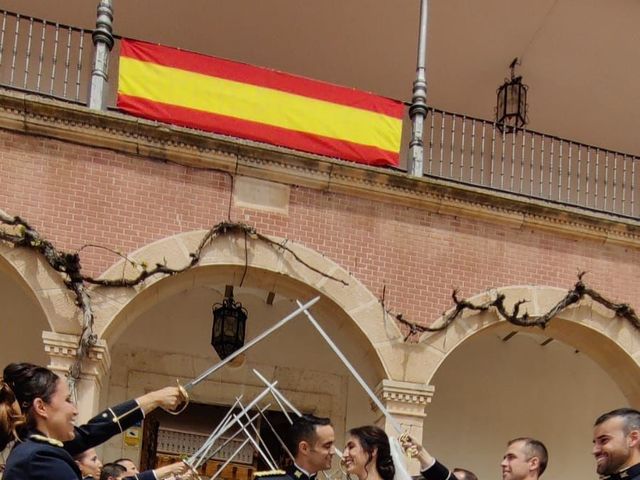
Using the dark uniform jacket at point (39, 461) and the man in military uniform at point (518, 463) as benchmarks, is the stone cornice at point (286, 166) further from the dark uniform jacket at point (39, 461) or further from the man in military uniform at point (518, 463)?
the dark uniform jacket at point (39, 461)

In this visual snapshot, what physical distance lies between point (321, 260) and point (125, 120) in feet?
7.54

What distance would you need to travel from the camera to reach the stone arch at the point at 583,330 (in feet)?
32.4

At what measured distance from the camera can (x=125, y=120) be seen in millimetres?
9133

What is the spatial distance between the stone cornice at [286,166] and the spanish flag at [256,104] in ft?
0.70

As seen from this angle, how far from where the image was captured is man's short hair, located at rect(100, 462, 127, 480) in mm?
6387

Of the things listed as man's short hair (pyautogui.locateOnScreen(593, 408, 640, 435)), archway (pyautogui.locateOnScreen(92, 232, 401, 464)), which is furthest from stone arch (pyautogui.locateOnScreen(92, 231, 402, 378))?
man's short hair (pyautogui.locateOnScreen(593, 408, 640, 435))

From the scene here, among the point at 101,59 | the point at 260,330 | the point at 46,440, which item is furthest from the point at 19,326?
the point at 46,440

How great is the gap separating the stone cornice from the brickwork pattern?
0.30 feet

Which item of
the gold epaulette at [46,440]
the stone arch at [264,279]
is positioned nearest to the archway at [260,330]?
the stone arch at [264,279]

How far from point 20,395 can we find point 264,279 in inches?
229

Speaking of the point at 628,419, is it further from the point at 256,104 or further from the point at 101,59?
the point at 101,59

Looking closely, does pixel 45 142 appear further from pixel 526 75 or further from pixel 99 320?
pixel 526 75

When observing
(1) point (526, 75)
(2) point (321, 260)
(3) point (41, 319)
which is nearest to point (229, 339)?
(2) point (321, 260)

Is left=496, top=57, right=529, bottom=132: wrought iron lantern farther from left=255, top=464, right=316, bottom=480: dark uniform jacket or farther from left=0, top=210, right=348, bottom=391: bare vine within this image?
left=255, top=464, right=316, bottom=480: dark uniform jacket
